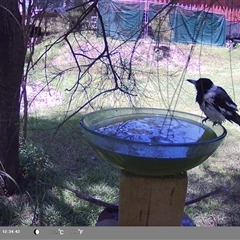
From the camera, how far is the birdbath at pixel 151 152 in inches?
39.6

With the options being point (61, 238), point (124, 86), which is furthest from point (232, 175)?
point (61, 238)

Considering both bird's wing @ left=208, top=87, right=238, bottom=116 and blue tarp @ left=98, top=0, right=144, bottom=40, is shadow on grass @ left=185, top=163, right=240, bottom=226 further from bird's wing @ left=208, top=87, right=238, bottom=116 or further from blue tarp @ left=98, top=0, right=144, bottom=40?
blue tarp @ left=98, top=0, right=144, bottom=40

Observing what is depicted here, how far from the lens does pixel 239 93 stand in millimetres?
4305

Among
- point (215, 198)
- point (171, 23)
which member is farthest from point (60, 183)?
point (171, 23)

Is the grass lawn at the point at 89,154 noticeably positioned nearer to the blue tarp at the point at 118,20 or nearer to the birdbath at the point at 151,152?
the blue tarp at the point at 118,20

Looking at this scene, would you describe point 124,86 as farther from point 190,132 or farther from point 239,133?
point 239,133

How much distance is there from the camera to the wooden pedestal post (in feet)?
3.75

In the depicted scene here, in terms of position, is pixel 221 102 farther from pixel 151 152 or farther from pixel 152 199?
pixel 151 152

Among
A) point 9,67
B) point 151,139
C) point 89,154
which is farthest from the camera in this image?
point 89,154

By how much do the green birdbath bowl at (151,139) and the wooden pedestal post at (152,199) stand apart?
48mm

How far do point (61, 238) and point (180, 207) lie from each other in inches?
13.7

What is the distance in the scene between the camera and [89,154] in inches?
109

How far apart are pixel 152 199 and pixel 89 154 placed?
64.6 inches

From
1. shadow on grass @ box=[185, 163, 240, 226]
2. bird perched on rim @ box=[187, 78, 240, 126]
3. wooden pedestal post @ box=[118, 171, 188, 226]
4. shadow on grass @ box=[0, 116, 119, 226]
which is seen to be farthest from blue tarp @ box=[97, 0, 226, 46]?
shadow on grass @ box=[185, 163, 240, 226]
